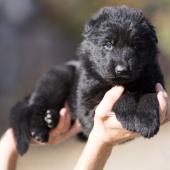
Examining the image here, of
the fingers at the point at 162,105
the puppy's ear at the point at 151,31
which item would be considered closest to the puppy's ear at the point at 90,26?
the puppy's ear at the point at 151,31

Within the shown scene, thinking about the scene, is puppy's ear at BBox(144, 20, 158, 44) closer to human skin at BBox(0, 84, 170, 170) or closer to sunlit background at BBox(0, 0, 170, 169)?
human skin at BBox(0, 84, 170, 170)

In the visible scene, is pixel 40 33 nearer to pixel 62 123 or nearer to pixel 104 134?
pixel 62 123

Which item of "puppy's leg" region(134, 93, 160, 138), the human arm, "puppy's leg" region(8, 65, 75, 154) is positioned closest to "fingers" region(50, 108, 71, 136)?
"puppy's leg" region(8, 65, 75, 154)

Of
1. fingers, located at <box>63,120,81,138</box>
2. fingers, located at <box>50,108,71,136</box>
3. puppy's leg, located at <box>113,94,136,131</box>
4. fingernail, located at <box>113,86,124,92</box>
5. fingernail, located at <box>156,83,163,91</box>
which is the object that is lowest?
fingers, located at <box>63,120,81,138</box>

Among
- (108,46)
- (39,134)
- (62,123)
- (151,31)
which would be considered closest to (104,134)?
(108,46)

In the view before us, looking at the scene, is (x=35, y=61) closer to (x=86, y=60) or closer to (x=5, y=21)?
(x=5, y=21)

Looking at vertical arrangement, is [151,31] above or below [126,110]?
above

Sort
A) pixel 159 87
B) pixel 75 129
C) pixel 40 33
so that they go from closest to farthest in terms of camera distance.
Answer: pixel 159 87 → pixel 75 129 → pixel 40 33
